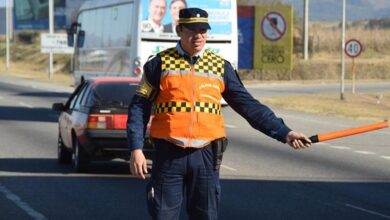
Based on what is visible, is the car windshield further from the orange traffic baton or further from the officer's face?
the orange traffic baton

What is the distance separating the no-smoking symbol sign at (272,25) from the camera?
56719 millimetres

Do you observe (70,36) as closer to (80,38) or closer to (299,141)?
(80,38)

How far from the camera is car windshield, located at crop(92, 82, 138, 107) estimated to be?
52.6ft

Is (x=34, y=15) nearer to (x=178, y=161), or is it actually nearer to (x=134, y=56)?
(x=134, y=56)

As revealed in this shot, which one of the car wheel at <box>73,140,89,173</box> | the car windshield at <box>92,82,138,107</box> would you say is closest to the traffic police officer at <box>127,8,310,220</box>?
the car wheel at <box>73,140,89,173</box>

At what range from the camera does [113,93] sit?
16672mm

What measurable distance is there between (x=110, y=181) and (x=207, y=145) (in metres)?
7.89

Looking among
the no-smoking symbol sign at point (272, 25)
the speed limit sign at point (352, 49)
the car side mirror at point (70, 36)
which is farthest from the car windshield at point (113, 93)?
the no-smoking symbol sign at point (272, 25)

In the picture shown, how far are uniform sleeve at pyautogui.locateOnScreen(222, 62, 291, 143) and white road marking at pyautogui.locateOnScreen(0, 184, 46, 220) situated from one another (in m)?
4.53

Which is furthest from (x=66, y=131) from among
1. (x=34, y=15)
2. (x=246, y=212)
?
(x=34, y=15)

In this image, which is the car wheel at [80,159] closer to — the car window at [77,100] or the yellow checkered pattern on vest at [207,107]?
the car window at [77,100]

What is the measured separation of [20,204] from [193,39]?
19.2ft

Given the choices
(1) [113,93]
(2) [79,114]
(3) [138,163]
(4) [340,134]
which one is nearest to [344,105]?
(1) [113,93]

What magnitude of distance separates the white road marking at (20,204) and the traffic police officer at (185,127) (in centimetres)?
447
